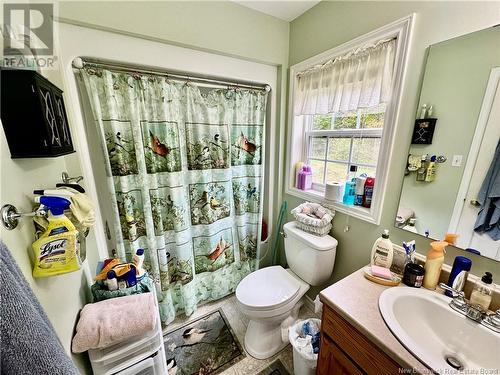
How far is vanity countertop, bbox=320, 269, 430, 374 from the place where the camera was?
0.65 metres

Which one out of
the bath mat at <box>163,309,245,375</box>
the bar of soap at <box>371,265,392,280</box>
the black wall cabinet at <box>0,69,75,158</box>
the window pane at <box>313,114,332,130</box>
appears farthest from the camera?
the window pane at <box>313,114,332,130</box>

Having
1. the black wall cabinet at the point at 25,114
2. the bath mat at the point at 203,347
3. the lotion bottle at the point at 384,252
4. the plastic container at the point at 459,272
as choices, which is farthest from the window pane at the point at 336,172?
the black wall cabinet at the point at 25,114

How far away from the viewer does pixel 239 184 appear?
179 centimetres

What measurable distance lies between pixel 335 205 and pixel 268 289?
77 centimetres

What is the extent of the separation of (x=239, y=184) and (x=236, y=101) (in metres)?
0.70

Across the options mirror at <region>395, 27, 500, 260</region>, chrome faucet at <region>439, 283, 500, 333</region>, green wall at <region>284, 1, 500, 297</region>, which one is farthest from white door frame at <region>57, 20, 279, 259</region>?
chrome faucet at <region>439, 283, 500, 333</region>

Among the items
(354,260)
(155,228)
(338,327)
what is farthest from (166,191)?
(354,260)

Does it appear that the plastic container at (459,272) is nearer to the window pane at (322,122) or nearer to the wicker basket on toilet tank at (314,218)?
the wicker basket on toilet tank at (314,218)

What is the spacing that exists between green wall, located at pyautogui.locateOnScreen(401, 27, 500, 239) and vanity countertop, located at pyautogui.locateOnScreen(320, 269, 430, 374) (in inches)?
17.2

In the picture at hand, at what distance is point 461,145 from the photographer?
0.88 m

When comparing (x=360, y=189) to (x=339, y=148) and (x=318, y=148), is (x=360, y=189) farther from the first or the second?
(x=318, y=148)

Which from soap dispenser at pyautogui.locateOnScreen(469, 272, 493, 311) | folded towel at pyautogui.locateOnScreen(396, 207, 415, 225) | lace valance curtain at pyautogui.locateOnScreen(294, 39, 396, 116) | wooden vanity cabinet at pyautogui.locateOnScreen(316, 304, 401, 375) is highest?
lace valance curtain at pyautogui.locateOnScreen(294, 39, 396, 116)

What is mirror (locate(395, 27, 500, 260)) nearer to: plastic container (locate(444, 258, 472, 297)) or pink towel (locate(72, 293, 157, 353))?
plastic container (locate(444, 258, 472, 297))

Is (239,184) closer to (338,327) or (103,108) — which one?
(103,108)
